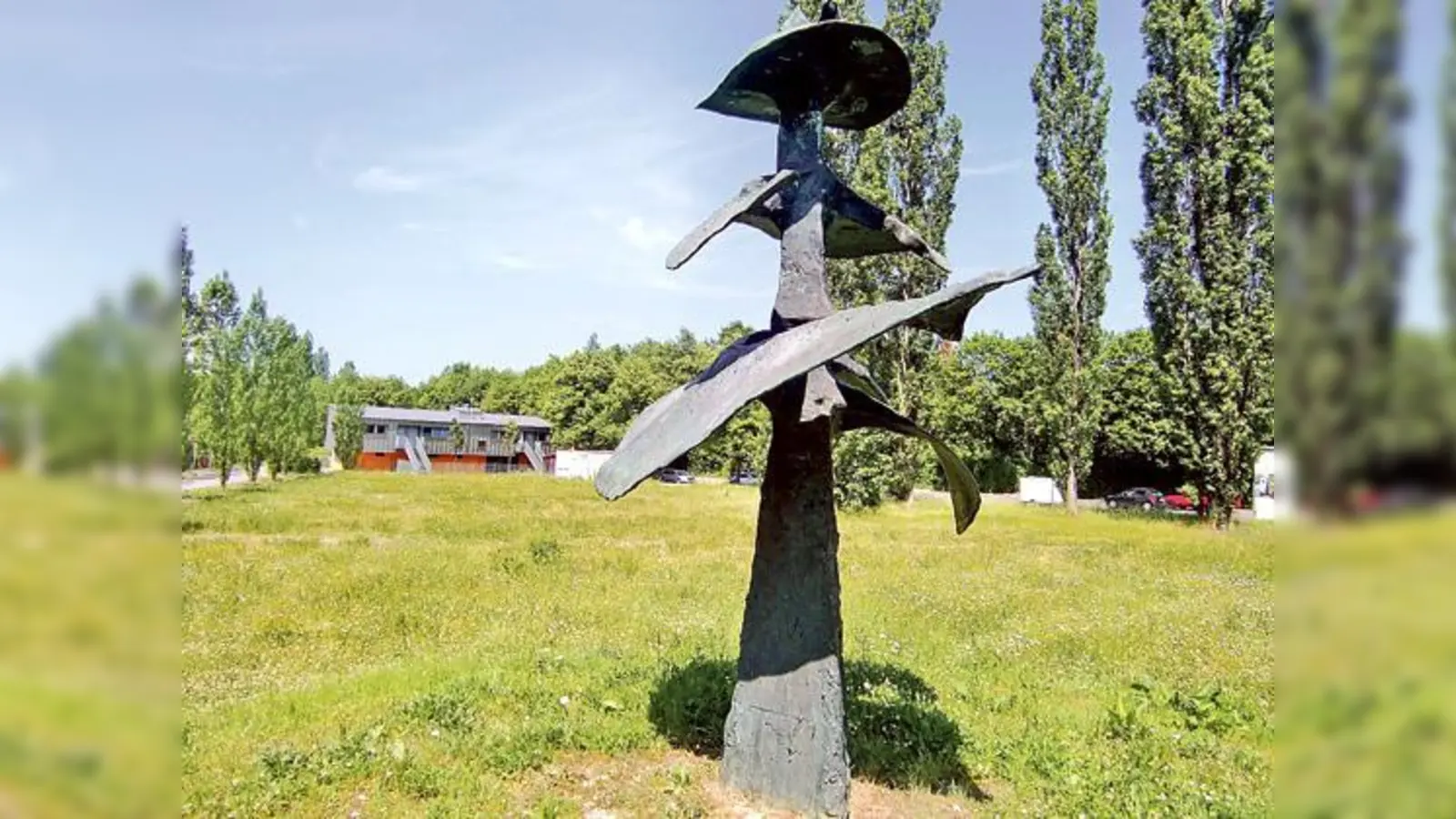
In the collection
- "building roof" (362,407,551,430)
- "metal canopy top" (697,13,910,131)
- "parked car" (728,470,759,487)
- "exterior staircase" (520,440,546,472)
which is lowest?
"parked car" (728,470,759,487)

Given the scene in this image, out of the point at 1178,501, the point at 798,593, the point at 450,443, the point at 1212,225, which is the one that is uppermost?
the point at 1212,225

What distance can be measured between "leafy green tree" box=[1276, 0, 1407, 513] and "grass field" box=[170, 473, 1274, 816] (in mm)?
631

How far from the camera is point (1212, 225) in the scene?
21.7 meters

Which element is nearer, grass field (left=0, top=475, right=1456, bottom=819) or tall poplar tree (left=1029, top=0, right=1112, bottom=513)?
grass field (left=0, top=475, right=1456, bottom=819)

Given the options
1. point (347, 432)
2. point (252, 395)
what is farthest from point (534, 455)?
point (252, 395)

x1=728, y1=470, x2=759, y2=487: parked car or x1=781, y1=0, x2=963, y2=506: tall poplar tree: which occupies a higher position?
x1=781, y1=0, x2=963, y2=506: tall poplar tree

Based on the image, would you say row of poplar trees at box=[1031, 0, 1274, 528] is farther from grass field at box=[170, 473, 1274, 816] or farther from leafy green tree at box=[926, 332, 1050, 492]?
leafy green tree at box=[926, 332, 1050, 492]

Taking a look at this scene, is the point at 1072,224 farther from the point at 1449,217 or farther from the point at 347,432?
the point at 347,432

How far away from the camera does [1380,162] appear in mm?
531

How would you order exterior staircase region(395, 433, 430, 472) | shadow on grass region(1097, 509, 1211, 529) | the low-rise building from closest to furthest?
shadow on grass region(1097, 509, 1211, 529) → exterior staircase region(395, 433, 430, 472) → the low-rise building

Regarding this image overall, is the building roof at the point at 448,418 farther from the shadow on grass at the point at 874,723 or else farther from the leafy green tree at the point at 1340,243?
the leafy green tree at the point at 1340,243

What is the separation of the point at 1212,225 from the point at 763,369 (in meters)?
21.4

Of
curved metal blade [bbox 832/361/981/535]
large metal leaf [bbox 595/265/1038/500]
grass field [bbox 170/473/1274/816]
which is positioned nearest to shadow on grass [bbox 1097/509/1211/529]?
grass field [bbox 170/473/1274/816]

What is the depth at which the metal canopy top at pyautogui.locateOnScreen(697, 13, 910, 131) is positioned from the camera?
494 cm
